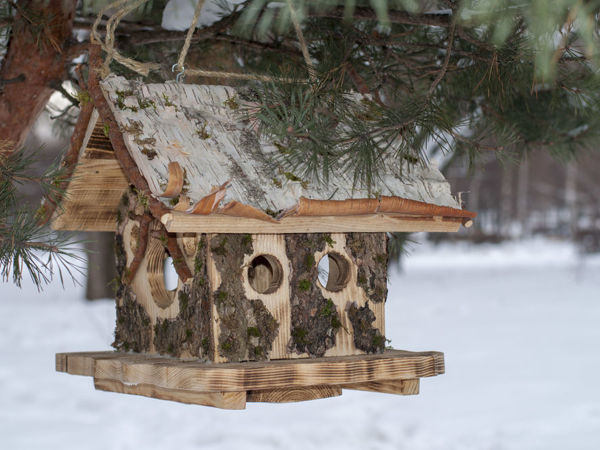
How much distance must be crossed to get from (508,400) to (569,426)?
0.65m

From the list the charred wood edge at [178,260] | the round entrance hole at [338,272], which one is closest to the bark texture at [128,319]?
the charred wood edge at [178,260]

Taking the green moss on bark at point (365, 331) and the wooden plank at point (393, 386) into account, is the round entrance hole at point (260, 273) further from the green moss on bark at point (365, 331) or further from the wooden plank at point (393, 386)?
the wooden plank at point (393, 386)

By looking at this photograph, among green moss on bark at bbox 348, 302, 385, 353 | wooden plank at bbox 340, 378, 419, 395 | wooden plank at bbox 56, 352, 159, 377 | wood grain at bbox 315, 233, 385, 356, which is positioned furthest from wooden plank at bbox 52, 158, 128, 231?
wooden plank at bbox 340, 378, 419, 395

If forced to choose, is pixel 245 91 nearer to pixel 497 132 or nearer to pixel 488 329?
pixel 497 132

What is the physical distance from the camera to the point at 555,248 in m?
22.7

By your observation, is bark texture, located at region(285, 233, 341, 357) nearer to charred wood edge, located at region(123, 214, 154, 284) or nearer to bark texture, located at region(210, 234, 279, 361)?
bark texture, located at region(210, 234, 279, 361)

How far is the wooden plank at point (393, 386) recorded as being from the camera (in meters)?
2.62

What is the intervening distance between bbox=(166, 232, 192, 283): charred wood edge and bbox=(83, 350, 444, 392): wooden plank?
0.92 ft

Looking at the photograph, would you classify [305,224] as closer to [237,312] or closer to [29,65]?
[237,312]

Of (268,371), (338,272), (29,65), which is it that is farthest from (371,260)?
(29,65)

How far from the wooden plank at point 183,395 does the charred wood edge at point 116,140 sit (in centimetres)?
55

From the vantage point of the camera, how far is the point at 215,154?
8.00 ft

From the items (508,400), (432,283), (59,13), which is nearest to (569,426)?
(508,400)

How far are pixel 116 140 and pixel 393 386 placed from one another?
4.01ft
